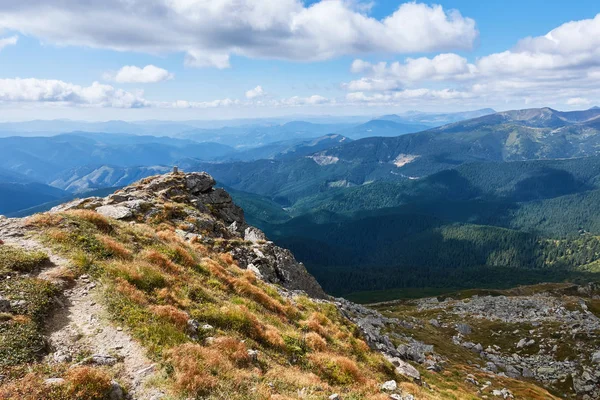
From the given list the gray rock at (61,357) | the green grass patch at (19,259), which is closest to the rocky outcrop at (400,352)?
the gray rock at (61,357)

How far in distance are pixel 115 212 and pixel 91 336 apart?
22.6 metres

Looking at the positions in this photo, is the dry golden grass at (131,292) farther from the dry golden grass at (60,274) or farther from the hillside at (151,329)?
the dry golden grass at (60,274)

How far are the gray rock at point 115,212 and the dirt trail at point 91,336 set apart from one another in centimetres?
1618

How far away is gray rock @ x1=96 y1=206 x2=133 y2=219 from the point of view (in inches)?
Answer: 1256

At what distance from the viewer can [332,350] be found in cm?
1962

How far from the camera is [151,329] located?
13492 millimetres

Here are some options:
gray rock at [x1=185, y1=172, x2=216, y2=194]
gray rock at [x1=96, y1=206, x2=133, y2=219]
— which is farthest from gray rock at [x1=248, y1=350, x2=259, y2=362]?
gray rock at [x1=185, y1=172, x2=216, y2=194]

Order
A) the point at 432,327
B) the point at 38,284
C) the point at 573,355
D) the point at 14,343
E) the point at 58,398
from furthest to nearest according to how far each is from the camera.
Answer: the point at 432,327, the point at 573,355, the point at 38,284, the point at 14,343, the point at 58,398

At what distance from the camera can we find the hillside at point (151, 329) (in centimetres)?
1101

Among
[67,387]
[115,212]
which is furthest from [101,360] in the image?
[115,212]

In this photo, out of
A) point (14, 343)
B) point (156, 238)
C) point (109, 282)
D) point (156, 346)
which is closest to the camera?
point (14, 343)

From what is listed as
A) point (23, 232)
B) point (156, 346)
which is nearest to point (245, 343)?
point (156, 346)

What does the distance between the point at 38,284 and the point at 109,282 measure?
2710mm

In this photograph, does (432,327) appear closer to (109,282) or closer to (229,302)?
(229,302)
